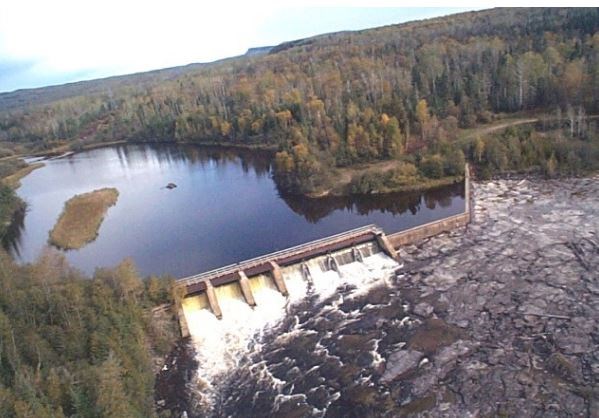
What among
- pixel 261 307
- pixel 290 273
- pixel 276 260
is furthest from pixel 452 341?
pixel 276 260

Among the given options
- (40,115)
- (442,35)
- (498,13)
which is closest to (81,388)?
(442,35)

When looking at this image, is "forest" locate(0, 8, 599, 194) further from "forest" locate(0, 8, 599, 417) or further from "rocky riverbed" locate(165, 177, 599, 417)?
"rocky riverbed" locate(165, 177, 599, 417)

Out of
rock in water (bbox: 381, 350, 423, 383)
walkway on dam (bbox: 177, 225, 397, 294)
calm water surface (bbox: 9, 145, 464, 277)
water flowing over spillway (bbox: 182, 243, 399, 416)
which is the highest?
walkway on dam (bbox: 177, 225, 397, 294)

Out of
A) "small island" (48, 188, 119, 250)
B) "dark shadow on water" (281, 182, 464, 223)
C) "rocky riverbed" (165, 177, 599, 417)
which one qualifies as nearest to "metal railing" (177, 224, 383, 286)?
"rocky riverbed" (165, 177, 599, 417)

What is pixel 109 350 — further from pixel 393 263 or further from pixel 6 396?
pixel 393 263

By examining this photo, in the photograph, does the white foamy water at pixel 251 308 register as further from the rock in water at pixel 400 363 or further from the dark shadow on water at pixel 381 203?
the dark shadow on water at pixel 381 203
